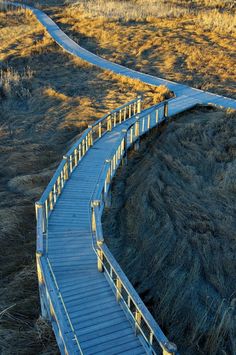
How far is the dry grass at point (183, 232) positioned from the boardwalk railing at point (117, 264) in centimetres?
Answer: 44

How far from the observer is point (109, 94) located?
2109 centimetres

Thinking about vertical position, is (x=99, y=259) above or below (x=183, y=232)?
above

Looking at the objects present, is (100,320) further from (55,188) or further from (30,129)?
(30,129)

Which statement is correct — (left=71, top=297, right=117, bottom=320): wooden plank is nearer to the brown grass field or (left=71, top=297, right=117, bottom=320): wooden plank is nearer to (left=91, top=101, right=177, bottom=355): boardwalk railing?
(left=91, top=101, right=177, bottom=355): boardwalk railing

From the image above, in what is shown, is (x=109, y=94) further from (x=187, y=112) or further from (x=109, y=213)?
(x=109, y=213)

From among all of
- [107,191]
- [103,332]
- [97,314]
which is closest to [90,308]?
[97,314]

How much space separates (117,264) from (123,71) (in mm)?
18818

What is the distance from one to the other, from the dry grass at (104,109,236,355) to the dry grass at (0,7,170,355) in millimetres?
2173

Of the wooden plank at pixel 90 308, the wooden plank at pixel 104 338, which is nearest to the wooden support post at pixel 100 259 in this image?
the wooden plank at pixel 90 308

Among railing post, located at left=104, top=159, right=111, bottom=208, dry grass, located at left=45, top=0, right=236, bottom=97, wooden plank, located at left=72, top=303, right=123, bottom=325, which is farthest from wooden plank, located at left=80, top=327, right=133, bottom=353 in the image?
dry grass, located at left=45, top=0, right=236, bottom=97

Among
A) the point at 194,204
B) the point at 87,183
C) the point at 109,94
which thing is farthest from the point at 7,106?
the point at 194,204

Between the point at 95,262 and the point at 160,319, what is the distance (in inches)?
66.2

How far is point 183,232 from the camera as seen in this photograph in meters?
9.83

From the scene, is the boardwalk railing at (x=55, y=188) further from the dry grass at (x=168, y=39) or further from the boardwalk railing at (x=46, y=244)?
the dry grass at (x=168, y=39)
